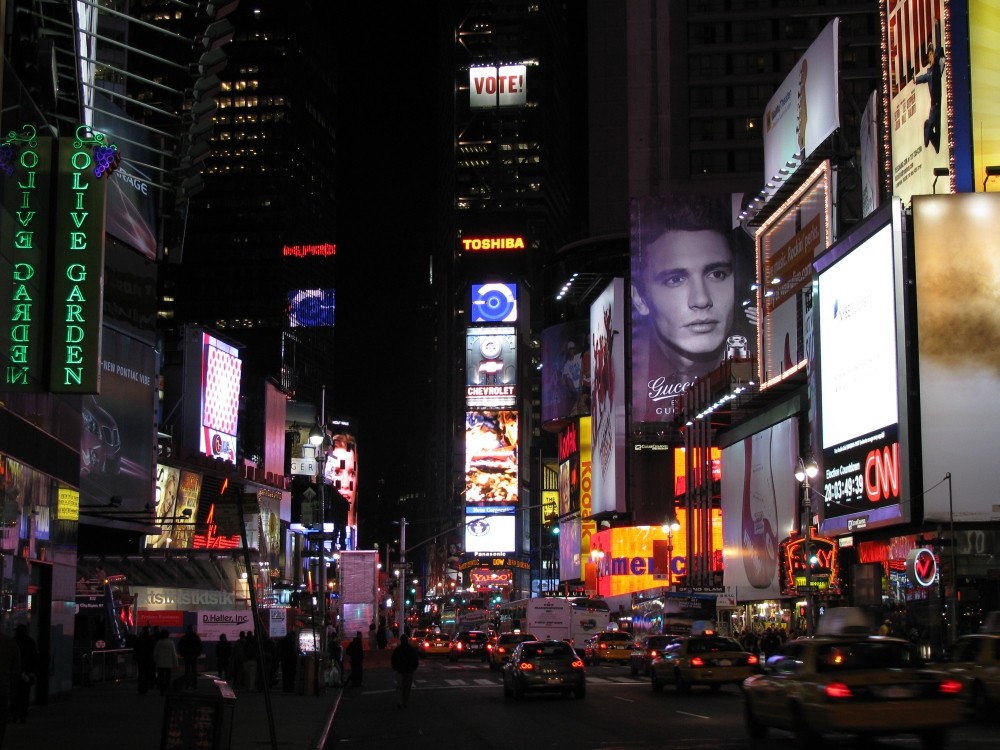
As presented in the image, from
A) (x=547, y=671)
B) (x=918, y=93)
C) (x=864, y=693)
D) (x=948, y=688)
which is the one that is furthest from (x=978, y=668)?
(x=918, y=93)

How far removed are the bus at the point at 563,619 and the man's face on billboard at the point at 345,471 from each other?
251 feet

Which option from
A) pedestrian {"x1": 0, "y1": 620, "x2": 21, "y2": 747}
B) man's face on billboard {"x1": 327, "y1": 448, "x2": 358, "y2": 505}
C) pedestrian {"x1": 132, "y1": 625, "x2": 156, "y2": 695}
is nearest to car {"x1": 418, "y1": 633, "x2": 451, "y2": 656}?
pedestrian {"x1": 132, "y1": 625, "x2": 156, "y2": 695}

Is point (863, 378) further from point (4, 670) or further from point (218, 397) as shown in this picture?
point (4, 670)

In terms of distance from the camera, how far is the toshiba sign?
641ft

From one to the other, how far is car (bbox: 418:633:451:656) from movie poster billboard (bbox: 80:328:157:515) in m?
21.8

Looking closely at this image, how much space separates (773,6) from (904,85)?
212 feet

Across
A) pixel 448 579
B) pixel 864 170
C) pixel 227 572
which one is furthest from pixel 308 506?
pixel 448 579

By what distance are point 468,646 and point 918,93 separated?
1386 inches

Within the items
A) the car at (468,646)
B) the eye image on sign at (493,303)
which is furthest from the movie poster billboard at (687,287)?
the eye image on sign at (493,303)

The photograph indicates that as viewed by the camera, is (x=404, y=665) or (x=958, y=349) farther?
(x=958, y=349)

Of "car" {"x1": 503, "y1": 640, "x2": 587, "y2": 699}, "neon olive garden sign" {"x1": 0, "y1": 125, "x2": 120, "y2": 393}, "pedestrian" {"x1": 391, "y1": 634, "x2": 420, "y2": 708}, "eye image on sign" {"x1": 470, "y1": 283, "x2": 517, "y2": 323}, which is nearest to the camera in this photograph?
"neon olive garden sign" {"x1": 0, "y1": 125, "x2": 120, "y2": 393}

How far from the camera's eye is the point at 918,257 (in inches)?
1858

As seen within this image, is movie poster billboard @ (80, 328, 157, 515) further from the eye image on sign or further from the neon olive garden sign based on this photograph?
the eye image on sign

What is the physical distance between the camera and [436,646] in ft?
224
